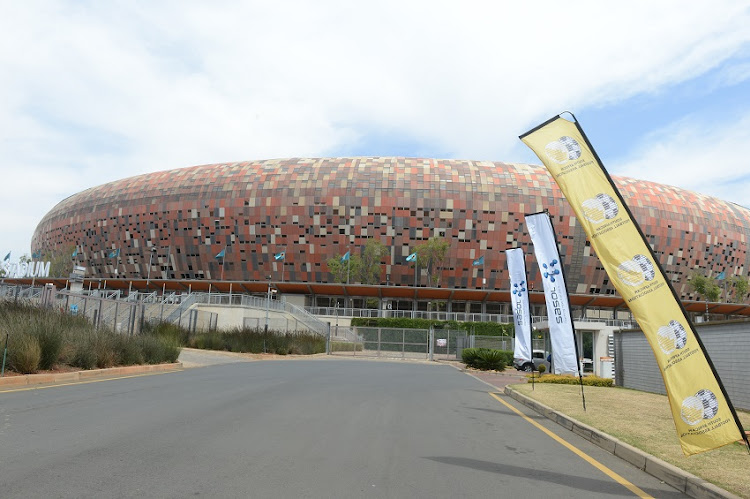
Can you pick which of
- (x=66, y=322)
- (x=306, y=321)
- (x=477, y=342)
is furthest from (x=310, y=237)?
(x=66, y=322)

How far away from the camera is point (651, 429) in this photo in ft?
30.4

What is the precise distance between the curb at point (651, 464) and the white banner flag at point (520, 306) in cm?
1130

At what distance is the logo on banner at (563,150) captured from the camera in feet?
28.2

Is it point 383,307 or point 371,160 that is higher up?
point 371,160

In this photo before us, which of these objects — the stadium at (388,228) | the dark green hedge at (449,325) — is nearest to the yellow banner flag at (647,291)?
the dark green hedge at (449,325)

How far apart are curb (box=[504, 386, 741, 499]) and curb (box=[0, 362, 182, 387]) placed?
10.8m

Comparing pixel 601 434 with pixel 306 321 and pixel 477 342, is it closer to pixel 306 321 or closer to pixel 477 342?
pixel 477 342

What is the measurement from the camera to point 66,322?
17781mm

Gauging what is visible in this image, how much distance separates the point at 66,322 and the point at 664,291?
16.7 m

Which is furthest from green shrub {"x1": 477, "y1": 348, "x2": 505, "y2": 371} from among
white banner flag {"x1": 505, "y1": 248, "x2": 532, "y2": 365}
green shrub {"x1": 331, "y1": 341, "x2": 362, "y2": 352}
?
green shrub {"x1": 331, "y1": 341, "x2": 362, "y2": 352}

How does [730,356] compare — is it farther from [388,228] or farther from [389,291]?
[389,291]

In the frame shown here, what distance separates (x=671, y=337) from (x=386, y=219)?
73.0 metres

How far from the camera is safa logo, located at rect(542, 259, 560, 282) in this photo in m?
17.7

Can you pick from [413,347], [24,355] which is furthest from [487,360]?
[24,355]
